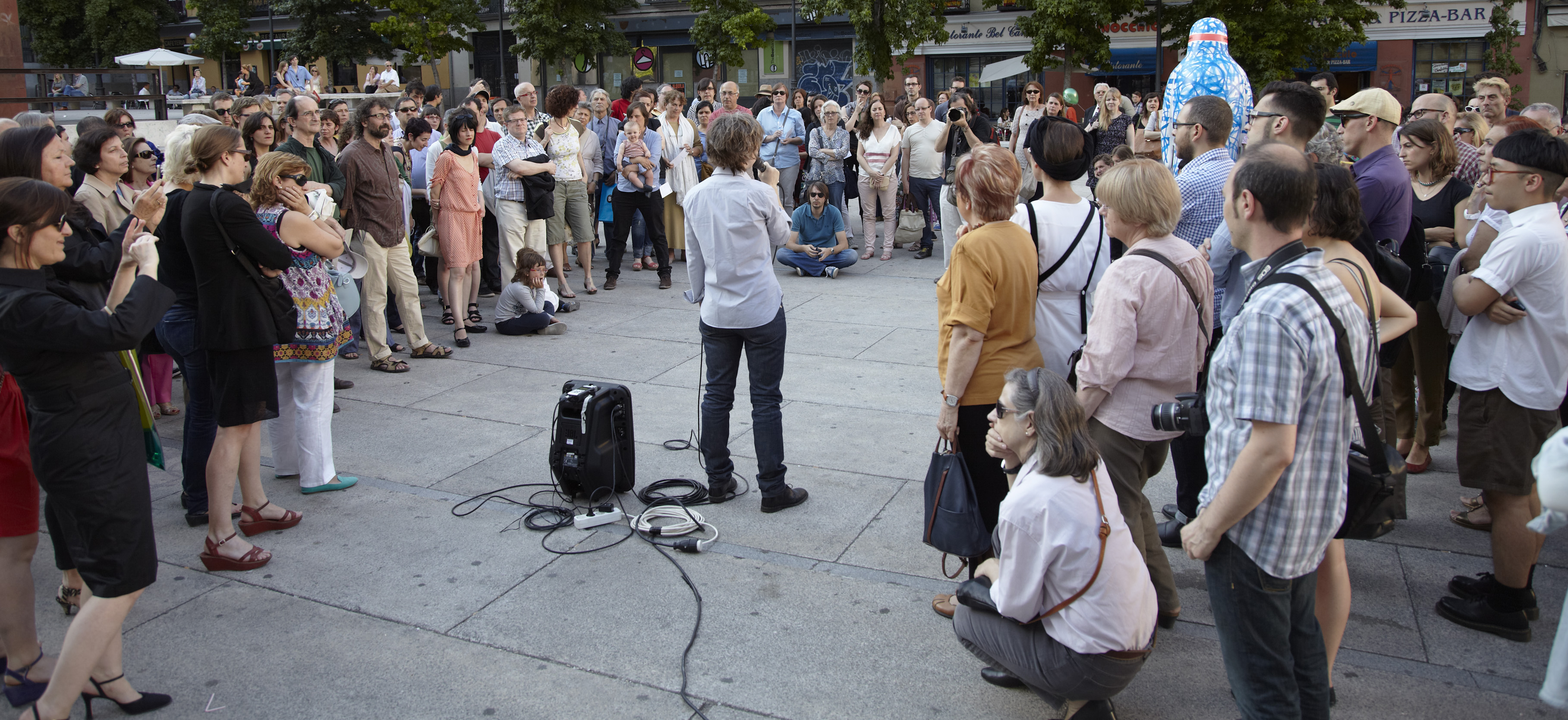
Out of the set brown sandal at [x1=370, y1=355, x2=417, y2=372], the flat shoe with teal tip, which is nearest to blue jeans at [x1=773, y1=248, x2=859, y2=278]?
brown sandal at [x1=370, y1=355, x2=417, y2=372]

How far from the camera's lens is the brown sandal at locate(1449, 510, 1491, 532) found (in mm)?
4637

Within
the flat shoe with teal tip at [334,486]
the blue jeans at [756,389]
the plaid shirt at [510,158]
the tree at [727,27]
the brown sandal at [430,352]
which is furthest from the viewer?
the tree at [727,27]

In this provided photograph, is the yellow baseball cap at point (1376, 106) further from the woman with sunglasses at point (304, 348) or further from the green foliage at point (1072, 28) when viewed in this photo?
the green foliage at point (1072, 28)

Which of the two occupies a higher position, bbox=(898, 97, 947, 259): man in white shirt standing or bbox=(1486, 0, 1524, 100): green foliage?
bbox=(1486, 0, 1524, 100): green foliage

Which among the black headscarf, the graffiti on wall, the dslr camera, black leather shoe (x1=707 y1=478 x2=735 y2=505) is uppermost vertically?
the graffiti on wall

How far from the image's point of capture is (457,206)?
27.0 ft

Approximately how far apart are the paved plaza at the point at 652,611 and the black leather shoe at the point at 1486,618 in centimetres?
5

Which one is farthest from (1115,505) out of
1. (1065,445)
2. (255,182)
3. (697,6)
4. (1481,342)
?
(697,6)

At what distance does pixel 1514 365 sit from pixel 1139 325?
1652 mm

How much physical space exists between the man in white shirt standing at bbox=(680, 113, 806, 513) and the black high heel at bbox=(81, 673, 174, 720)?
2381 mm

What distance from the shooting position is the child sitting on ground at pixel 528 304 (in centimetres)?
856

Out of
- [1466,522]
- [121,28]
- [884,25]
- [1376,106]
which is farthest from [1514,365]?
[121,28]

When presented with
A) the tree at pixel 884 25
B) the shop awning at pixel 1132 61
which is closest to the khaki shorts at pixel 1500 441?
the tree at pixel 884 25

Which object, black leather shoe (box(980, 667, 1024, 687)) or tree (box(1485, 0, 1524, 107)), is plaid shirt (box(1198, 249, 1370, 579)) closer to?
black leather shoe (box(980, 667, 1024, 687))
